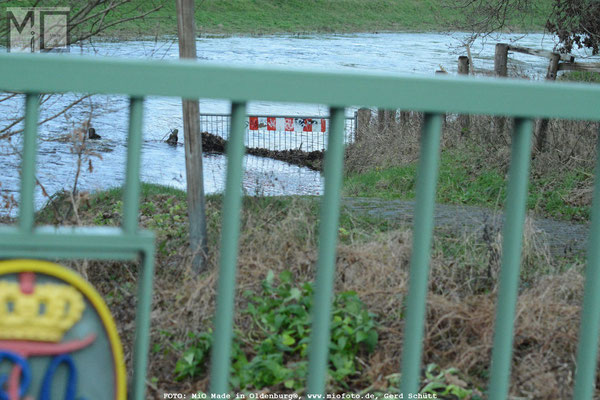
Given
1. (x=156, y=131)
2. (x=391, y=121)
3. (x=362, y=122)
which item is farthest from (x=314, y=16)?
A: (x=391, y=121)

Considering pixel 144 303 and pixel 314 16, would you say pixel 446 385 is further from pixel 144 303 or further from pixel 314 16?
pixel 314 16

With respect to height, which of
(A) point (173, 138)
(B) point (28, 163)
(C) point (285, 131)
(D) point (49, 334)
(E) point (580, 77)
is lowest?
(D) point (49, 334)

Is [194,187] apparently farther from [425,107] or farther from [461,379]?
[425,107]

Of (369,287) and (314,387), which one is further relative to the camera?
(369,287)

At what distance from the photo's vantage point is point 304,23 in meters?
66.6

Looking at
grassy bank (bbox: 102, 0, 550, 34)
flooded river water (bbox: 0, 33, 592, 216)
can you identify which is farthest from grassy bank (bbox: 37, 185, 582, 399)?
grassy bank (bbox: 102, 0, 550, 34)

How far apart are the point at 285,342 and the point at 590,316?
1.74 meters

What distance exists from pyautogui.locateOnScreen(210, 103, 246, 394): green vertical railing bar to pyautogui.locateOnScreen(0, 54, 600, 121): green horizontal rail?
0.29ft

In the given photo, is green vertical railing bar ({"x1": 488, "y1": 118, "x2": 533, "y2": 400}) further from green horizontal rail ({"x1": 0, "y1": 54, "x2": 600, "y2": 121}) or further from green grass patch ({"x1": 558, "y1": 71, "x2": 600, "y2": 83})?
Result: green grass patch ({"x1": 558, "y1": 71, "x2": 600, "y2": 83})

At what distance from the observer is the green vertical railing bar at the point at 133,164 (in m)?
1.46

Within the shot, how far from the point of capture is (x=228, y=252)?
5.17ft

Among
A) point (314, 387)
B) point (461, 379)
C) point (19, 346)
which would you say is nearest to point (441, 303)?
point (461, 379)

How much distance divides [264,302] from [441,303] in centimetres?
86

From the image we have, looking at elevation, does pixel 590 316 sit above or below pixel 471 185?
below
